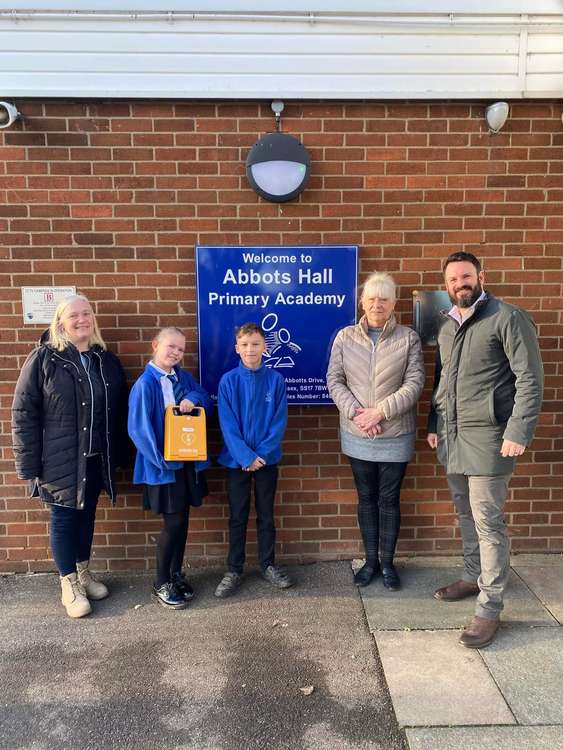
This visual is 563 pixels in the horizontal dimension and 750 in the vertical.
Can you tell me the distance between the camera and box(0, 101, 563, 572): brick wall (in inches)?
142

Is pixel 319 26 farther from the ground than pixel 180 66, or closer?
farther from the ground

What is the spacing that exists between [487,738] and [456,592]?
1.12m

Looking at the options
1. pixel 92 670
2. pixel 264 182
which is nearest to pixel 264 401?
pixel 264 182

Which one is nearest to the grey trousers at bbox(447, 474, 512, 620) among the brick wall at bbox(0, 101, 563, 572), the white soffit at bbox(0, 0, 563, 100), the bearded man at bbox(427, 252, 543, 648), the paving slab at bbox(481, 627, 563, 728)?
the bearded man at bbox(427, 252, 543, 648)

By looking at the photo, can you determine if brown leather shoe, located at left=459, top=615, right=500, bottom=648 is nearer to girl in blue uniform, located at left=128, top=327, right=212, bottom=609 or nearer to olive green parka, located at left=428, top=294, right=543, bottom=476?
olive green parka, located at left=428, top=294, right=543, bottom=476

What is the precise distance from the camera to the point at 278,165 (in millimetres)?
3559

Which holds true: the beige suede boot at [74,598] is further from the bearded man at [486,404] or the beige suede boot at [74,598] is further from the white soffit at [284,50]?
the white soffit at [284,50]

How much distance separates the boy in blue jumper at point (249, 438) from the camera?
3.39 m

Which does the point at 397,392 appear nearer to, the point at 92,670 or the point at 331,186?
the point at 331,186

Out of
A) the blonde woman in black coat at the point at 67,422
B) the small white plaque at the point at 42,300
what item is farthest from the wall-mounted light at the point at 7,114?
the blonde woman in black coat at the point at 67,422

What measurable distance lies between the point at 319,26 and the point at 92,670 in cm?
384

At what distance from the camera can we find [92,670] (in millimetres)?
2896

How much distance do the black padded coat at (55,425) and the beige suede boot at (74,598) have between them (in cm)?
51

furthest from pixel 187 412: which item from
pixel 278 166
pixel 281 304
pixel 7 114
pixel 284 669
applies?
pixel 7 114
